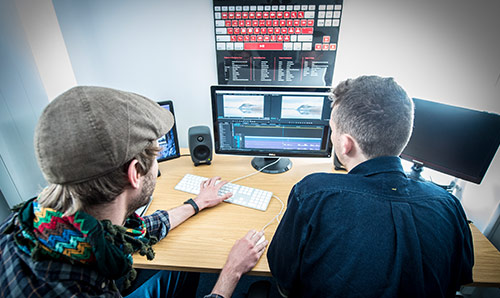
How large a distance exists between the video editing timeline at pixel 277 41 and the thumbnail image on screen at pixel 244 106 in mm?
321

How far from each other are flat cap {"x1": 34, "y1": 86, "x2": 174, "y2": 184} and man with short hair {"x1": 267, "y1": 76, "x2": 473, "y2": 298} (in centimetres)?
56

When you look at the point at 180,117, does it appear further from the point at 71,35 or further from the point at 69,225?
the point at 69,225

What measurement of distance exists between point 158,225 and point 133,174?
45cm

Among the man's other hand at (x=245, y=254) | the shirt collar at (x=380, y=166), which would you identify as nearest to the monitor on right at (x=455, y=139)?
the shirt collar at (x=380, y=166)

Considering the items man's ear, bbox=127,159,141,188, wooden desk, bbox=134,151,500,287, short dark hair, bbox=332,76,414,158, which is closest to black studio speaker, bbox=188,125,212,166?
wooden desk, bbox=134,151,500,287

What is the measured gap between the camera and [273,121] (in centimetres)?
146

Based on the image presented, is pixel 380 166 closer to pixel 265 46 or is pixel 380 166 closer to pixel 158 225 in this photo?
pixel 158 225

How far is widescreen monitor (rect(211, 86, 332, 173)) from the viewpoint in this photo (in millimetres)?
1374

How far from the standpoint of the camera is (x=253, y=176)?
1.54m

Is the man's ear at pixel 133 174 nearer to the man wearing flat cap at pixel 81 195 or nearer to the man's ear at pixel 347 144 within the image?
the man wearing flat cap at pixel 81 195

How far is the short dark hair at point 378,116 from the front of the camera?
84 cm

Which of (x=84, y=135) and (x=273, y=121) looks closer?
(x=84, y=135)

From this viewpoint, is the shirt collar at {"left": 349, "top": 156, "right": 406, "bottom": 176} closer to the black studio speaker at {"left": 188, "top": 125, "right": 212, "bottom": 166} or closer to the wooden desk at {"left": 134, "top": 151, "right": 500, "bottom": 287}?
the wooden desk at {"left": 134, "top": 151, "right": 500, "bottom": 287}

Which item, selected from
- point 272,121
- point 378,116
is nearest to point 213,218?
point 272,121
